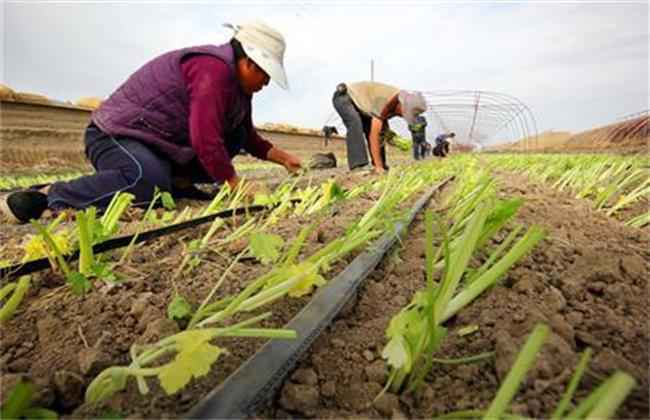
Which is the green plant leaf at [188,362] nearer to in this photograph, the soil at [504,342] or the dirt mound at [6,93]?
the soil at [504,342]

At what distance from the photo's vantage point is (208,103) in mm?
2525

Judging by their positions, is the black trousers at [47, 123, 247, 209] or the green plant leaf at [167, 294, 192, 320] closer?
the green plant leaf at [167, 294, 192, 320]

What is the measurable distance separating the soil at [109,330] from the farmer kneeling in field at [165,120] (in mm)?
1364

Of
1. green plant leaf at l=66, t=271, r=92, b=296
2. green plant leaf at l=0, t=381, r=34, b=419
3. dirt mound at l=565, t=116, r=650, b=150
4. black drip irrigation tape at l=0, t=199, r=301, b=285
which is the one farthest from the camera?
dirt mound at l=565, t=116, r=650, b=150

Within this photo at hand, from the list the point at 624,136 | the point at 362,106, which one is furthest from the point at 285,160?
the point at 624,136

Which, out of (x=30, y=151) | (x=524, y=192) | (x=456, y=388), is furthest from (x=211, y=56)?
(x=30, y=151)

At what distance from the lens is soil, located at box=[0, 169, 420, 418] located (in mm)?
629

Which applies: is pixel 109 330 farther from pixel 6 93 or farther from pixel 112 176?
pixel 6 93

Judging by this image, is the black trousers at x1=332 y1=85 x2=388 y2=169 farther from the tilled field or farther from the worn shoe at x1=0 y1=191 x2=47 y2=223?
the tilled field

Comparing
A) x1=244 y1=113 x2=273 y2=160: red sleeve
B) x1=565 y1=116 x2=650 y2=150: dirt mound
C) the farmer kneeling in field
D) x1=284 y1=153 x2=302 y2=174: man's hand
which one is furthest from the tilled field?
x1=565 y1=116 x2=650 y2=150: dirt mound

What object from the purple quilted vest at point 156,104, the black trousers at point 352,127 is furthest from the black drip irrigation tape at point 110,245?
the black trousers at point 352,127

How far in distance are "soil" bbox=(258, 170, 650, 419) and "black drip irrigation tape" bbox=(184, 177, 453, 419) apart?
3cm

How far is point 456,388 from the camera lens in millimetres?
637

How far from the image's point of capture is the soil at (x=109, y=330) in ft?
2.06
